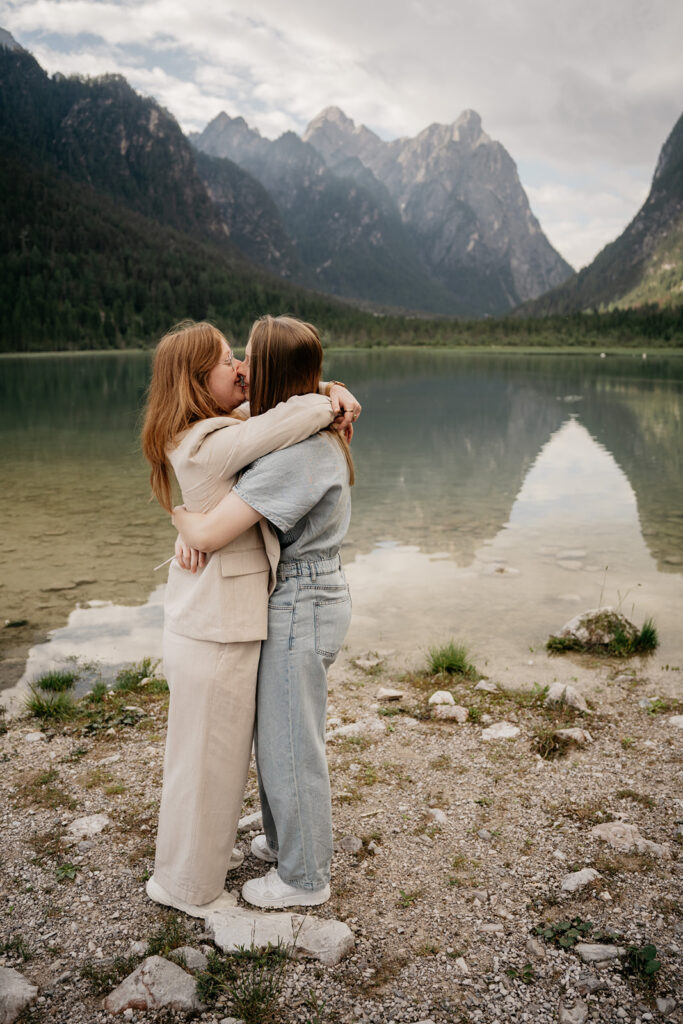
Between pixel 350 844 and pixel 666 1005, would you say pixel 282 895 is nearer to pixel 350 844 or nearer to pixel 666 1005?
pixel 350 844

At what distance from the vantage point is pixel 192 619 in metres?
3.64

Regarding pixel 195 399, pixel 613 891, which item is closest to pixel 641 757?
pixel 613 891

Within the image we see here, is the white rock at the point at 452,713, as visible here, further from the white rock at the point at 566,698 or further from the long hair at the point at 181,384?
the long hair at the point at 181,384

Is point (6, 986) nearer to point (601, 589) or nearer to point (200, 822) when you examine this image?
point (200, 822)

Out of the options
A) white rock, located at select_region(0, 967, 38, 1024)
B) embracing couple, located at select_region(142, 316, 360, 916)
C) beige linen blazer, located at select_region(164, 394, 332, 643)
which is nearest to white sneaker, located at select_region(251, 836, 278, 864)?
embracing couple, located at select_region(142, 316, 360, 916)

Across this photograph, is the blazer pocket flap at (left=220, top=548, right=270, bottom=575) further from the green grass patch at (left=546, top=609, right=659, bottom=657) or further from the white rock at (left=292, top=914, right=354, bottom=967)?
the green grass patch at (left=546, top=609, right=659, bottom=657)

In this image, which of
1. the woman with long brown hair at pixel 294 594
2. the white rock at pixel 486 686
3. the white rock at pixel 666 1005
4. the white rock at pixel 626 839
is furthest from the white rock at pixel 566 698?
the white rock at pixel 666 1005

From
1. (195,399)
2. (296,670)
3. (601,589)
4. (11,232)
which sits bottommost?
(601,589)

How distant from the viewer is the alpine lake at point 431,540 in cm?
897

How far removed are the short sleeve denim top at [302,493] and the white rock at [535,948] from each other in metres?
2.10

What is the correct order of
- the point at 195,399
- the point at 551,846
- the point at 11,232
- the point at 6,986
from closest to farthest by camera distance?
1. the point at 6,986
2. the point at 195,399
3. the point at 551,846
4. the point at 11,232

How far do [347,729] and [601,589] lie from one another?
6.14 metres

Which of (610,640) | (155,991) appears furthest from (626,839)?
(610,640)

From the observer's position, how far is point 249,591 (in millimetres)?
3615
